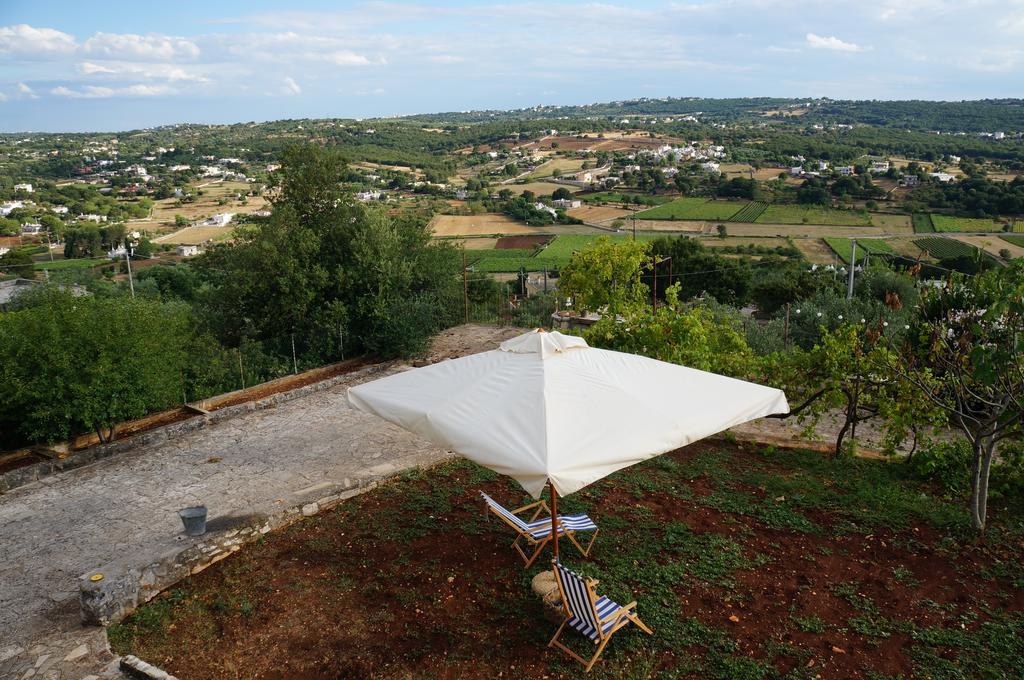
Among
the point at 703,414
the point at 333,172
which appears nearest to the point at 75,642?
the point at 703,414

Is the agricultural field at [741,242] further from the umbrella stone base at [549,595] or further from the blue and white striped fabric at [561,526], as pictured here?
the umbrella stone base at [549,595]

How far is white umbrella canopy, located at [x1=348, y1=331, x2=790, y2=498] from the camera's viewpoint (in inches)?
157

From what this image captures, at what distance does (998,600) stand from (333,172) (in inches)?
530

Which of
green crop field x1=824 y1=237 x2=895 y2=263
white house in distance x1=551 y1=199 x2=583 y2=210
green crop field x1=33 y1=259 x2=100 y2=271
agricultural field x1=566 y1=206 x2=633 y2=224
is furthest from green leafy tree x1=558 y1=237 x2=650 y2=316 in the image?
white house in distance x1=551 y1=199 x2=583 y2=210

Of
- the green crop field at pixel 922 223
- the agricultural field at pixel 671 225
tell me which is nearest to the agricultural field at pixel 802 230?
the agricultural field at pixel 671 225

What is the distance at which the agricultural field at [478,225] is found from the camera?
54.3m

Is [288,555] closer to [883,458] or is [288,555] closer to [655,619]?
[655,619]

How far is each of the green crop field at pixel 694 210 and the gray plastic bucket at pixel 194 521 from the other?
5810cm

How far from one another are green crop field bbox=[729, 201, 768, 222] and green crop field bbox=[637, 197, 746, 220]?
553 millimetres

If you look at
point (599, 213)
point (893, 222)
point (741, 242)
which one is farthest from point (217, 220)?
point (893, 222)

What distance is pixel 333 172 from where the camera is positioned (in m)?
14.6

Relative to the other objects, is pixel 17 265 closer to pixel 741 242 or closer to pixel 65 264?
pixel 65 264

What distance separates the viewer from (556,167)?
92250mm

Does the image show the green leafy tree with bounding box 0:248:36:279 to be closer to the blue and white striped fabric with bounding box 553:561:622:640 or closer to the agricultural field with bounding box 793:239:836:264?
the blue and white striped fabric with bounding box 553:561:622:640
